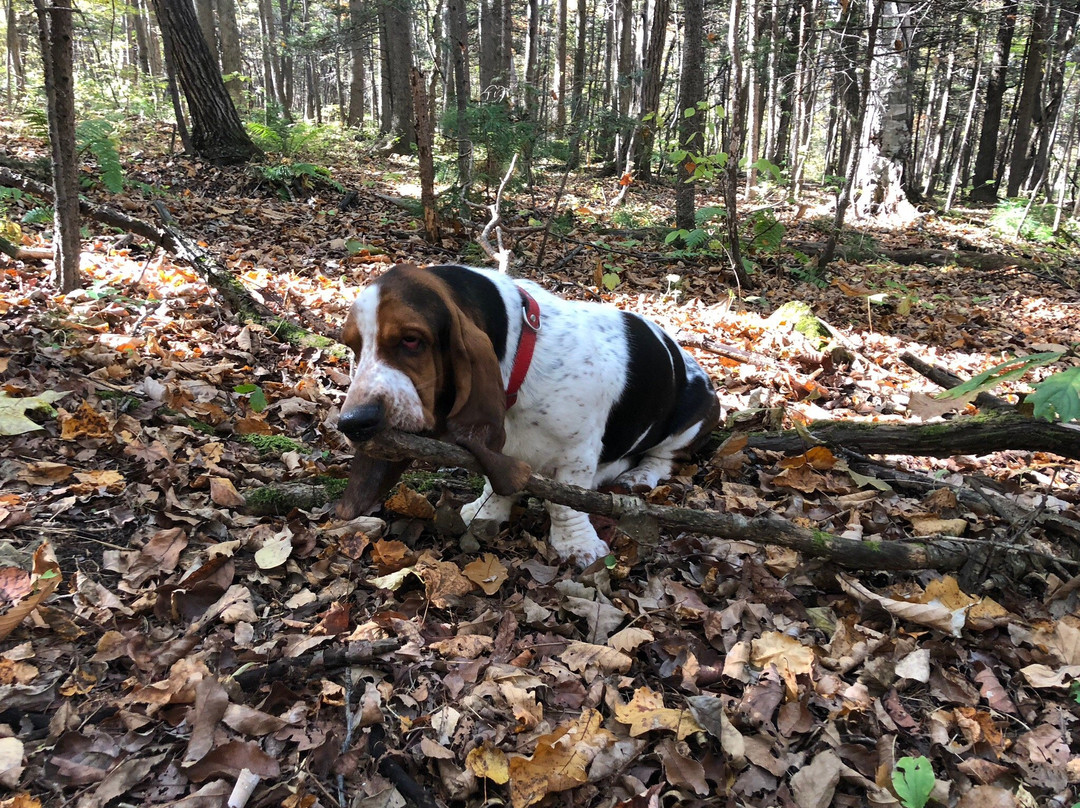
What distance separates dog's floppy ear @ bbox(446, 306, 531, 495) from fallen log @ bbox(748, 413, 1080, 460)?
2317 mm

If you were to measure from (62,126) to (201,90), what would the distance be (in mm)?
6424

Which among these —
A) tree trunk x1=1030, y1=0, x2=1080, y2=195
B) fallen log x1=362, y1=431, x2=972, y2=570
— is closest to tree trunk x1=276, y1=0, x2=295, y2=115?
tree trunk x1=1030, y1=0, x2=1080, y2=195

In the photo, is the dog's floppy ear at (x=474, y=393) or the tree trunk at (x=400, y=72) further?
the tree trunk at (x=400, y=72)

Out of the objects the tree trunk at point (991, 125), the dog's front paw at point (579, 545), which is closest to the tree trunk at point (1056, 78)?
the tree trunk at point (991, 125)

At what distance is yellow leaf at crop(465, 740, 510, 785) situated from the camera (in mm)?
2129

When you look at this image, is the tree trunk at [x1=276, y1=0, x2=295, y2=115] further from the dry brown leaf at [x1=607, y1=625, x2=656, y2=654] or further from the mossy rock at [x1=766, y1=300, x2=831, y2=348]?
the dry brown leaf at [x1=607, y1=625, x2=656, y2=654]

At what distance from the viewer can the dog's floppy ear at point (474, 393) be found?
282cm

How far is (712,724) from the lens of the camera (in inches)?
93.4

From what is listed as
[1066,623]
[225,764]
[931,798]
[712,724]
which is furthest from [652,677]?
[1066,623]

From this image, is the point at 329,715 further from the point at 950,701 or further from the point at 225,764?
the point at 950,701

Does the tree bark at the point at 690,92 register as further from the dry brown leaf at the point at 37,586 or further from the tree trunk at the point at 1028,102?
the tree trunk at the point at 1028,102

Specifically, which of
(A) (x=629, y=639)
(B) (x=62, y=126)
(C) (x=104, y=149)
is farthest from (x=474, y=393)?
(C) (x=104, y=149)

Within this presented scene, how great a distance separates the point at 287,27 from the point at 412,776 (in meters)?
40.4

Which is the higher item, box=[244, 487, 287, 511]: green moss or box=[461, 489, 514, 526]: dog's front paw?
box=[244, 487, 287, 511]: green moss
